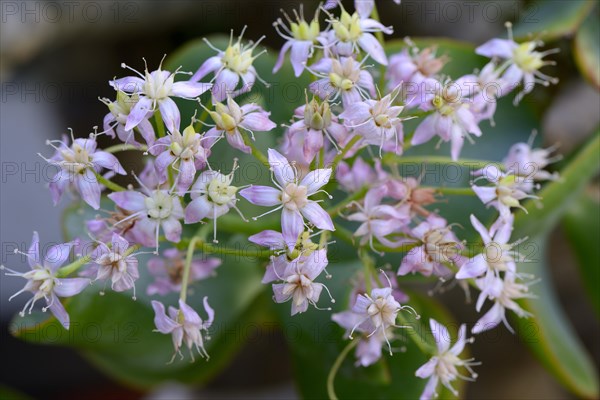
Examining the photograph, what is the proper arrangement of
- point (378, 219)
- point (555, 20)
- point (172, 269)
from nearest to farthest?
point (378, 219) → point (172, 269) → point (555, 20)

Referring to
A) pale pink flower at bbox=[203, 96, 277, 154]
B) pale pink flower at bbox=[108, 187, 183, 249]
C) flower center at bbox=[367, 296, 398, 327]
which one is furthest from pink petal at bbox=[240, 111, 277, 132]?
flower center at bbox=[367, 296, 398, 327]

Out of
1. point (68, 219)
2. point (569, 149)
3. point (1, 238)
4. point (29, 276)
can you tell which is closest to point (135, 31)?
point (1, 238)

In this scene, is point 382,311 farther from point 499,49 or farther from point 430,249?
point 499,49

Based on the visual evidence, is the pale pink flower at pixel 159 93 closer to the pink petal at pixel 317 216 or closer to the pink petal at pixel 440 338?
the pink petal at pixel 317 216

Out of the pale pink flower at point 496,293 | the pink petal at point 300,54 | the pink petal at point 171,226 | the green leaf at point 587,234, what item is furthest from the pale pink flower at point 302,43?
the green leaf at point 587,234

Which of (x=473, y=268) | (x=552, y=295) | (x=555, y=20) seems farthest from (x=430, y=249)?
(x=552, y=295)
